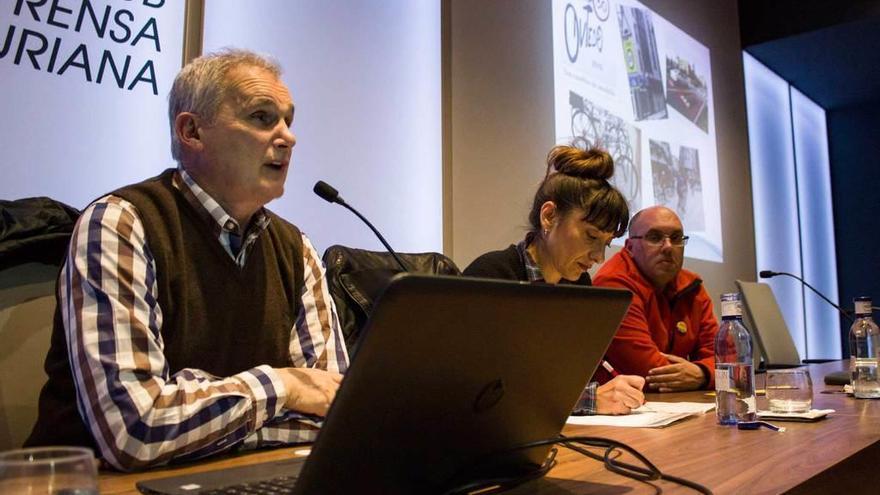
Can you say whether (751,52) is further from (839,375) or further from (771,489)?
(771,489)

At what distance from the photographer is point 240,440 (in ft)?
3.41

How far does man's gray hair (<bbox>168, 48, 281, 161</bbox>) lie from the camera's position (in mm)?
1368

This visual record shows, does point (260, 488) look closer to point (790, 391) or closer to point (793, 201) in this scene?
point (790, 391)

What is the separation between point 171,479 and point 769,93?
632 centimetres

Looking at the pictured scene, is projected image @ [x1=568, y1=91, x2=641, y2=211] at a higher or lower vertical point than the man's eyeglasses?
higher

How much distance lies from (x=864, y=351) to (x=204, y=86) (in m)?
1.90

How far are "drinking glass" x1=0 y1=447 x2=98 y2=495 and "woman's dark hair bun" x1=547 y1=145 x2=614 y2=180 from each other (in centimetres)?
184

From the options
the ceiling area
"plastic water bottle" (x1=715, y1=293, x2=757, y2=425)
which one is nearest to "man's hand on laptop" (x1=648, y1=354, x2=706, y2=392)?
"plastic water bottle" (x1=715, y1=293, x2=757, y2=425)

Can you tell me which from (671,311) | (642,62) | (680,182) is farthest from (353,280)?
(680,182)

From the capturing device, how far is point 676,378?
2.13 meters

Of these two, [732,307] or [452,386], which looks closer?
[452,386]

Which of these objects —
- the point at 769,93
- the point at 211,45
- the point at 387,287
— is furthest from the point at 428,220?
the point at 769,93

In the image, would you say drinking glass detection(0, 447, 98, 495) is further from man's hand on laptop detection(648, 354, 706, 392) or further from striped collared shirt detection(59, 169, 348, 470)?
man's hand on laptop detection(648, 354, 706, 392)

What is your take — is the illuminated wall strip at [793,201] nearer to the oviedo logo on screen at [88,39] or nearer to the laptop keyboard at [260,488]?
the oviedo logo on screen at [88,39]
